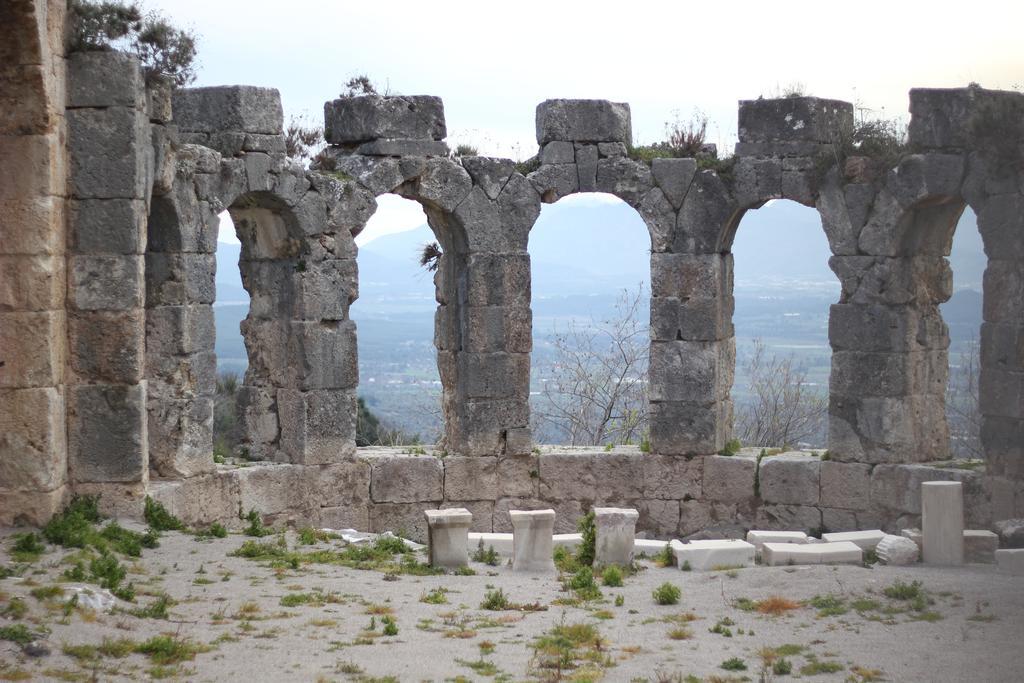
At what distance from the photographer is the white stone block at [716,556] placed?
12.9m

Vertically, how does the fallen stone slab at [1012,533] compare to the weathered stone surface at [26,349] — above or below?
below

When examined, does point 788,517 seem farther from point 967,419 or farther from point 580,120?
point 967,419

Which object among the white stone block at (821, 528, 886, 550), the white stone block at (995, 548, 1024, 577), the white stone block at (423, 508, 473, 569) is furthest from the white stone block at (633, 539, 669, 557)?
the white stone block at (995, 548, 1024, 577)

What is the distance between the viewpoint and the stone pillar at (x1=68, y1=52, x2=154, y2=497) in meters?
12.1

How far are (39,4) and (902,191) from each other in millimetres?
9092

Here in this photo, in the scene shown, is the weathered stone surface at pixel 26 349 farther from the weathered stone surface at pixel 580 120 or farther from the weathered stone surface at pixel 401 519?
the weathered stone surface at pixel 580 120

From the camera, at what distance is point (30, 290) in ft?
38.6

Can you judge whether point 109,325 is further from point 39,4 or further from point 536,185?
point 536,185

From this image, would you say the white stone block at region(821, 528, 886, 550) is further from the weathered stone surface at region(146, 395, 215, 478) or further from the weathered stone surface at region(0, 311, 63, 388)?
the weathered stone surface at region(0, 311, 63, 388)

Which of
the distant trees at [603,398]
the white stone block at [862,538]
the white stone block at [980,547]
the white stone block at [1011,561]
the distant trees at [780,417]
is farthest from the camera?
the distant trees at [780,417]

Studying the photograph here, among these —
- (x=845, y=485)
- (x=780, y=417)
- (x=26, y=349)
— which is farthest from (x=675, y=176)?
(x=780, y=417)

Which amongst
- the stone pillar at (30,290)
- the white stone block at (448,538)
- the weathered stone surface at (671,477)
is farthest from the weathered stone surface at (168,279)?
the weathered stone surface at (671,477)

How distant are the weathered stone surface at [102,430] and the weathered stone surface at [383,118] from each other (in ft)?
15.7

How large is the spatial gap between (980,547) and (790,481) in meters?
3.50
